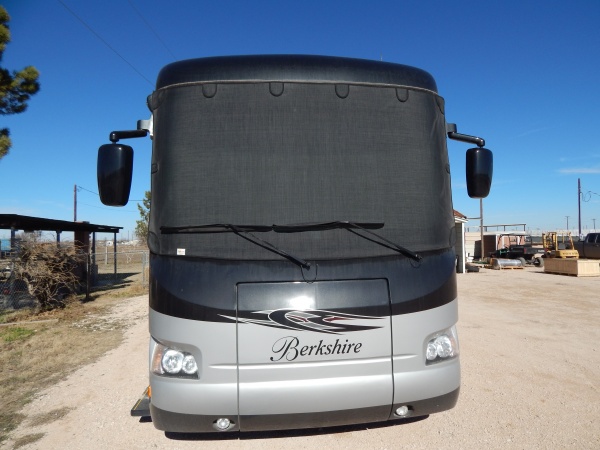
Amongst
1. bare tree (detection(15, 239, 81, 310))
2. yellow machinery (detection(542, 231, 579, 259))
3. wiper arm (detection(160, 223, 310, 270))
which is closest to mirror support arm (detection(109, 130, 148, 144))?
wiper arm (detection(160, 223, 310, 270))

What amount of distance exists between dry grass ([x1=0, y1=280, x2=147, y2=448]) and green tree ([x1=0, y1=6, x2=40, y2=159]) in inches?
166

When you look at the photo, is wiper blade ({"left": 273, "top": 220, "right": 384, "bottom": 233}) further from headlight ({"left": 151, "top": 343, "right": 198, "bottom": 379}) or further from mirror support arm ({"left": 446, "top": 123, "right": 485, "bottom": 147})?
mirror support arm ({"left": 446, "top": 123, "right": 485, "bottom": 147})

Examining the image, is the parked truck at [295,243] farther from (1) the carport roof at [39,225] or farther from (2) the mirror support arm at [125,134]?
(1) the carport roof at [39,225]

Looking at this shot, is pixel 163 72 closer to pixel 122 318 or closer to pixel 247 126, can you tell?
pixel 247 126

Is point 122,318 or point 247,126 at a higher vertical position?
point 247,126

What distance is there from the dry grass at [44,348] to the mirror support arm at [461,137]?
4368mm

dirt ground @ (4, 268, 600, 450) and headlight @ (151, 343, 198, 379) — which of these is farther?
dirt ground @ (4, 268, 600, 450)

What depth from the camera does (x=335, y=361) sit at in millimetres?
2377

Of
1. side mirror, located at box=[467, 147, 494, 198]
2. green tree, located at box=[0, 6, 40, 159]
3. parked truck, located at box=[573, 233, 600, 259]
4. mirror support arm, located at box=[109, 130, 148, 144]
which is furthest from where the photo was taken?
parked truck, located at box=[573, 233, 600, 259]

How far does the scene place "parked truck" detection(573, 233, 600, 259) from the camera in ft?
80.5

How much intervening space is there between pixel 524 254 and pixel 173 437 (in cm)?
2884

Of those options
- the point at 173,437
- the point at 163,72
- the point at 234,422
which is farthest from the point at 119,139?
the point at 173,437

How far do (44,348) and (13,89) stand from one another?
738 cm

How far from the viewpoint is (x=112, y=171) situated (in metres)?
2.75
